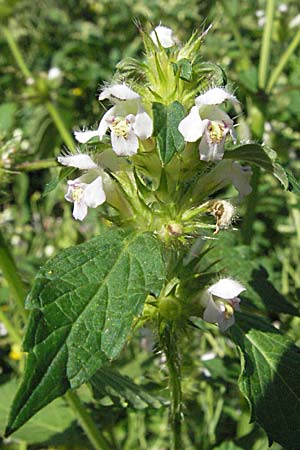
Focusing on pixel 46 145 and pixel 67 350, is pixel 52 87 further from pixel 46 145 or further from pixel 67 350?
pixel 67 350

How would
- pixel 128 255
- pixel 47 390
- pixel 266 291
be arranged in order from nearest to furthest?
pixel 47 390 → pixel 128 255 → pixel 266 291

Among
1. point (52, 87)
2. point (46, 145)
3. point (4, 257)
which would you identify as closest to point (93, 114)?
point (52, 87)

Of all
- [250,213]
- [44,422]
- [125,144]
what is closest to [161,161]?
[125,144]

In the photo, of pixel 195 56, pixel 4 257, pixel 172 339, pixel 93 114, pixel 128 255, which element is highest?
pixel 195 56

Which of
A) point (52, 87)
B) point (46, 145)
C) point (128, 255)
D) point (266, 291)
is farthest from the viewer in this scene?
point (52, 87)

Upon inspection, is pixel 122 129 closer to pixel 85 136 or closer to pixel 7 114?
pixel 85 136

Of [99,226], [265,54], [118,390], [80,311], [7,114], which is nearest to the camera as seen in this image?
[80,311]
